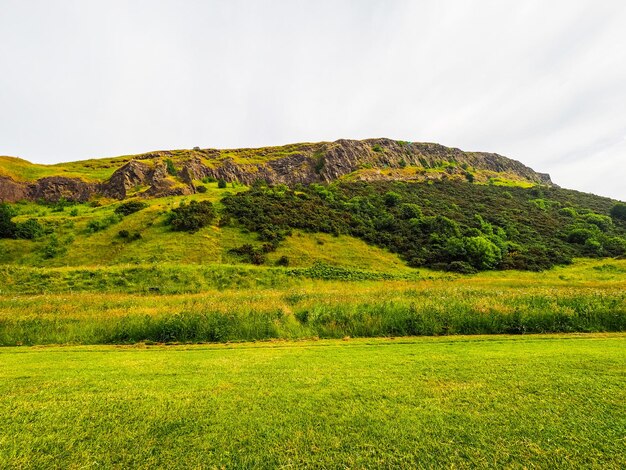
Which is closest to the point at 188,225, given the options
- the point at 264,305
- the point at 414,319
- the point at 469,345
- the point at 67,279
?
the point at 67,279

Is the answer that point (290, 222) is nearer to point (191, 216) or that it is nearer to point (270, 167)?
point (191, 216)

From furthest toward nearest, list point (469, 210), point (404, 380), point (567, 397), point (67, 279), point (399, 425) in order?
point (469, 210) < point (67, 279) < point (404, 380) < point (567, 397) < point (399, 425)

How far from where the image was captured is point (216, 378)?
6.79 m

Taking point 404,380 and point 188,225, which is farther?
point 188,225

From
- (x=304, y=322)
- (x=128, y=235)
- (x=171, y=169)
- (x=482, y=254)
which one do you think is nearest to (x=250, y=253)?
(x=128, y=235)

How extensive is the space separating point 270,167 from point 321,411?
109403 mm

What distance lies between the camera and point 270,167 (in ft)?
361

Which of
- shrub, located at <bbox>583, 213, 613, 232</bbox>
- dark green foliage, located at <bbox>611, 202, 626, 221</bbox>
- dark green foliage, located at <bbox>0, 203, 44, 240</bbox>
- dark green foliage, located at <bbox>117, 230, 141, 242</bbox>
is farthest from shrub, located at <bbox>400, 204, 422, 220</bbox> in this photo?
dark green foliage, located at <bbox>611, 202, 626, 221</bbox>

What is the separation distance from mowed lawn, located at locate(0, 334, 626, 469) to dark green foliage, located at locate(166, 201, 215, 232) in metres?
33.0

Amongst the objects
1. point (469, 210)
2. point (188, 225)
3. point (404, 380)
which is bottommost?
point (404, 380)

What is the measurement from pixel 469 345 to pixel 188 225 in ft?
122

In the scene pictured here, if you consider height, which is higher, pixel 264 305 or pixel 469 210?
pixel 469 210

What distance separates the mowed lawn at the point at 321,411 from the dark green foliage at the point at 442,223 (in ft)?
110

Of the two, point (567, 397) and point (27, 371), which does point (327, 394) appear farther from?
point (27, 371)
